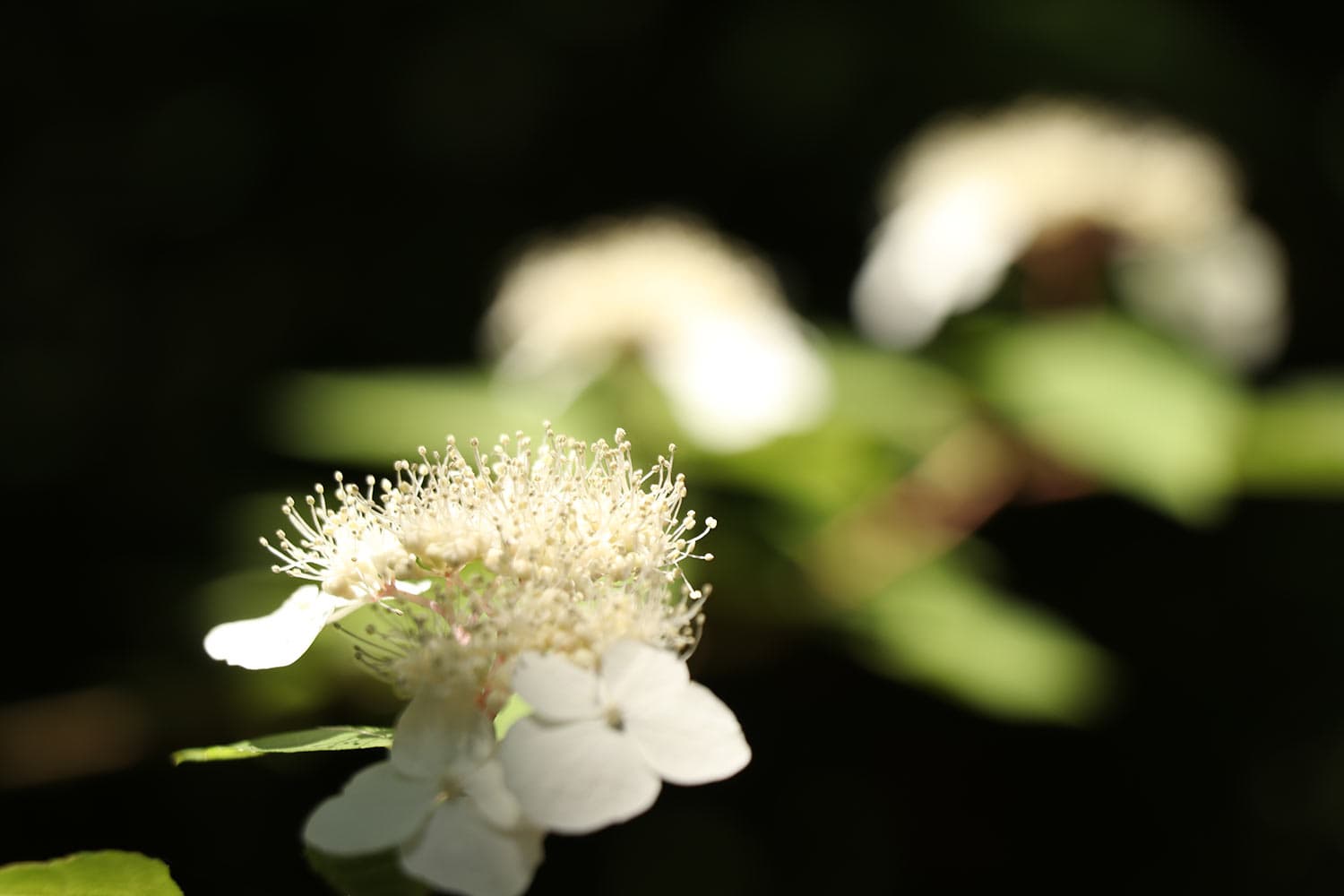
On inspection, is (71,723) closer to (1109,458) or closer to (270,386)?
(270,386)

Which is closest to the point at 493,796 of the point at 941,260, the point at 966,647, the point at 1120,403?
the point at 966,647

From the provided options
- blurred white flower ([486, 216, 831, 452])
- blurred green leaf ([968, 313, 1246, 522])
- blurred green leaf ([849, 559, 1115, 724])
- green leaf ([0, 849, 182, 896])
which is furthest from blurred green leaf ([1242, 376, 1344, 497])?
green leaf ([0, 849, 182, 896])

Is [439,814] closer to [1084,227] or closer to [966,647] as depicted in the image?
[966,647]

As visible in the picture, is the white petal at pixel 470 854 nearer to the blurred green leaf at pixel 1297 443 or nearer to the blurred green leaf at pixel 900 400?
the blurred green leaf at pixel 900 400

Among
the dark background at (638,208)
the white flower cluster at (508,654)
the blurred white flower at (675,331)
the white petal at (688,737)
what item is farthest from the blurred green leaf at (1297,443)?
the white petal at (688,737)

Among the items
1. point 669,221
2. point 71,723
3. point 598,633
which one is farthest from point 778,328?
point 598,633

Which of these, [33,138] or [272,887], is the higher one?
[33,138]

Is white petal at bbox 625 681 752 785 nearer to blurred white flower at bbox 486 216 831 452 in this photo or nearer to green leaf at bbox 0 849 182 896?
green leaf at bbox 0 849 182 896
